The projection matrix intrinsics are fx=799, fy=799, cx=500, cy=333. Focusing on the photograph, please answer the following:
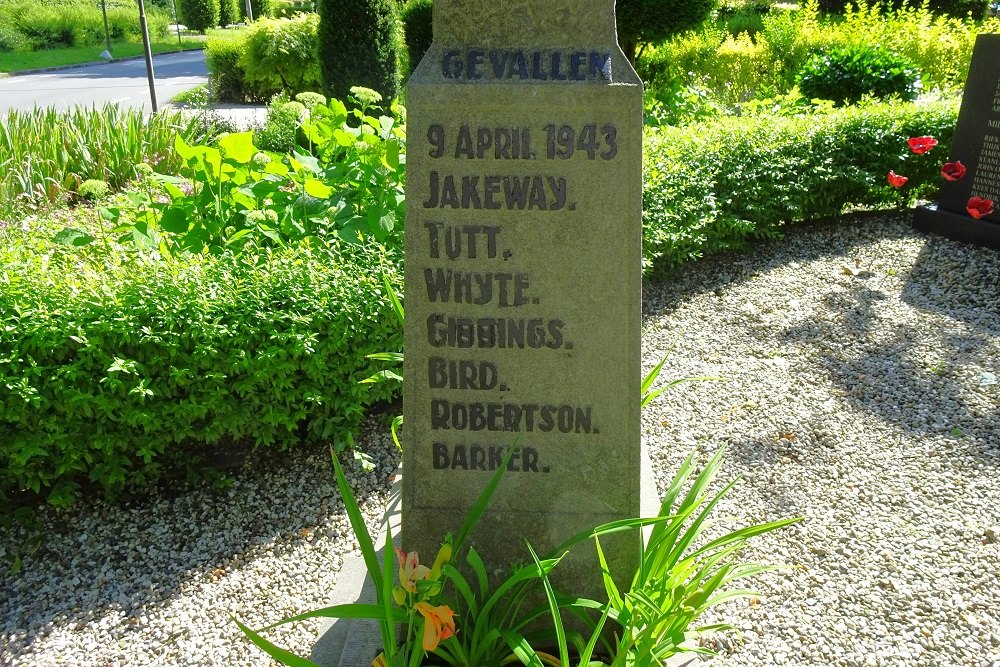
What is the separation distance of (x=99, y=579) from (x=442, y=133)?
2178mm

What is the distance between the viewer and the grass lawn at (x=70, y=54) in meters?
25.9

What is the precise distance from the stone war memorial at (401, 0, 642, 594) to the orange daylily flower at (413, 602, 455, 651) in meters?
0.49

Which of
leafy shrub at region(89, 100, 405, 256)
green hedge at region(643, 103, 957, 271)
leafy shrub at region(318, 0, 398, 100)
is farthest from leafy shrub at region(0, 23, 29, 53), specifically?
leafy shrub at region(89, 100, 405, 256)

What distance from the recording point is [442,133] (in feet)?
6.65

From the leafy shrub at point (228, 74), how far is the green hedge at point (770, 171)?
13.0 meters

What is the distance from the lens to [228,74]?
687 inches

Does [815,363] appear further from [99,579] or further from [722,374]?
[99,579]

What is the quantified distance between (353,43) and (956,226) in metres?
7.22

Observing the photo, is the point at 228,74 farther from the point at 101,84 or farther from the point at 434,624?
the point at 434,624

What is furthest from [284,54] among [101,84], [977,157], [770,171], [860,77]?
[977,157]

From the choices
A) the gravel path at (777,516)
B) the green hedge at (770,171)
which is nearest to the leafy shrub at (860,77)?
the green hedge at (770,171)

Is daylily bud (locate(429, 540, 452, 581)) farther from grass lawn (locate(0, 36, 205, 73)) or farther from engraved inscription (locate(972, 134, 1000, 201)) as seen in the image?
grass lawn (locate(0, 36, 205, 73))

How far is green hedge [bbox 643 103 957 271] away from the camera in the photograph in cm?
539

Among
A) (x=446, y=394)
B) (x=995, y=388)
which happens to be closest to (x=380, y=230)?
(x=446, y=394)
